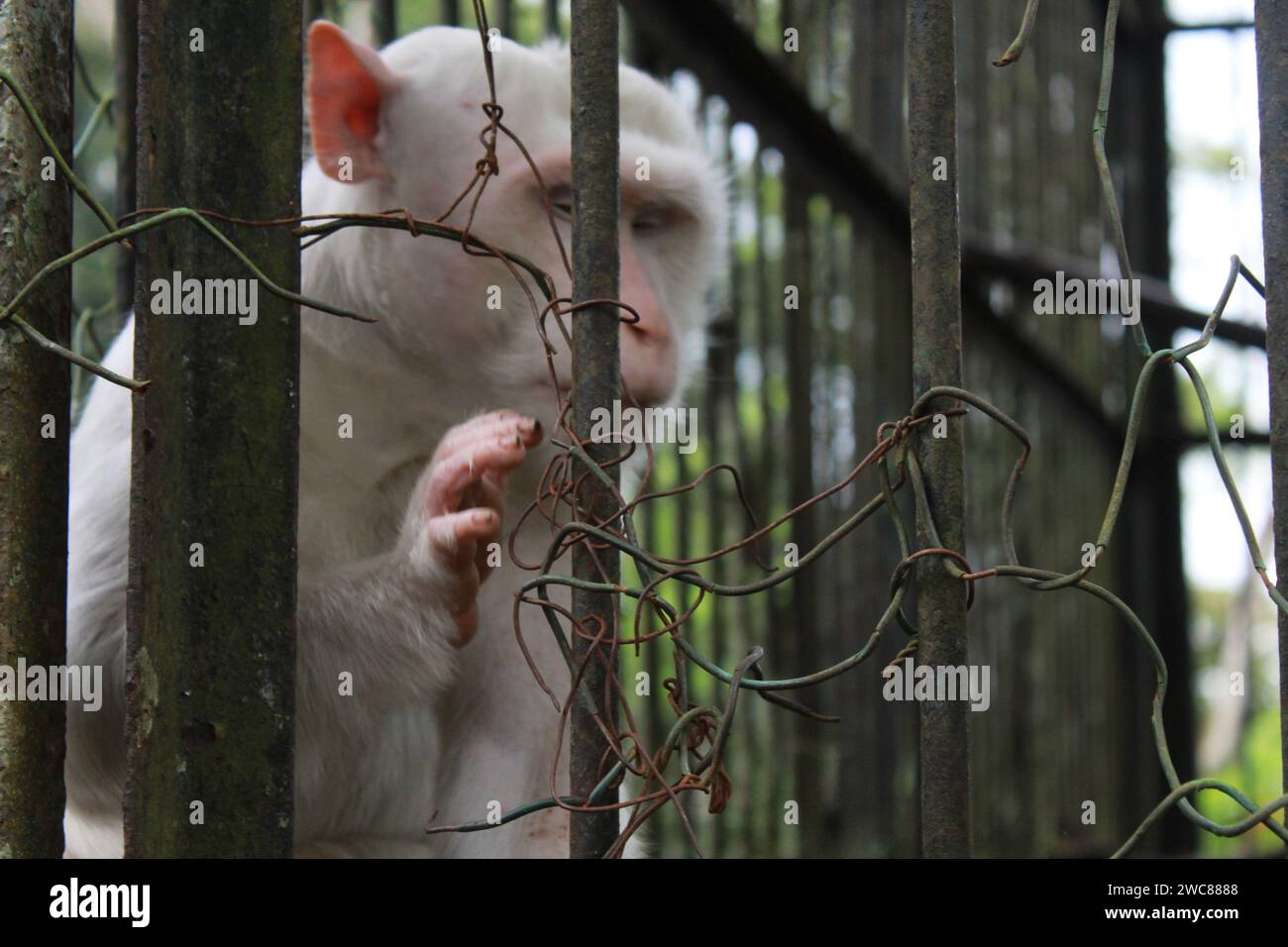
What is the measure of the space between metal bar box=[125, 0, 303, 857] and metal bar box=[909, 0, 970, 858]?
0.64 metres

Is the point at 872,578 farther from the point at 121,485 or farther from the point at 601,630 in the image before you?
the point at 601,630

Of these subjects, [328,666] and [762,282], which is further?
[762,282]

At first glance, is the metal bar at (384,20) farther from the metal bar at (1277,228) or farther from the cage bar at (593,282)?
the metal bar at (1277,228)

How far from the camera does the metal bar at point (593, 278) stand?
1383mm

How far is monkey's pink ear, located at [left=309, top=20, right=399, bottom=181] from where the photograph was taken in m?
2.62

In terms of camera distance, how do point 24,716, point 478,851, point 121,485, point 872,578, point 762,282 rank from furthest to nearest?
point 872,578, point 762,282, point 478,851, point 121,485, point 24,716

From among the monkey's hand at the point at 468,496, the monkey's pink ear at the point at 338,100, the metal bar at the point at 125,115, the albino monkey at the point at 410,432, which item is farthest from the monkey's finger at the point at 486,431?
the metal bar at the point at 125,115

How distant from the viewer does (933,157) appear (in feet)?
4.22

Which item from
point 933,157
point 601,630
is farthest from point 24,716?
point 933,157

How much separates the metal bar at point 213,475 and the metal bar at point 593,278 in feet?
1.02

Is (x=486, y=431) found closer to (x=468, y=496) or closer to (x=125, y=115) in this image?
(x=468, y=496)

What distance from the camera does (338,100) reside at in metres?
2.63

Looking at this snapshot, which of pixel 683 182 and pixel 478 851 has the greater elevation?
pixel 683 182
